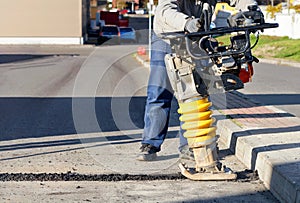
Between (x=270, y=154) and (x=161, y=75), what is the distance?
1256 mm

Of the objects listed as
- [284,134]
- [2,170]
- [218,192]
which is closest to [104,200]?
[218,192]

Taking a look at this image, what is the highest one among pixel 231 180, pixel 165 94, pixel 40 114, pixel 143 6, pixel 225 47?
pixel 225 47

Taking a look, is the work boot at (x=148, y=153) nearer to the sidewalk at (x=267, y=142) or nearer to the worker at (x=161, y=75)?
the worker at (x=161, y=75)

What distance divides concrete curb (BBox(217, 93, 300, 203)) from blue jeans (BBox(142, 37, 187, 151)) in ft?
2.21

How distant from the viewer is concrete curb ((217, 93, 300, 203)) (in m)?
4.95

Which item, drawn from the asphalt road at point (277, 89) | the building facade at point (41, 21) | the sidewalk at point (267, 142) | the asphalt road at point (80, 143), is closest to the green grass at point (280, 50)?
the asphalt road at point (277, 89)

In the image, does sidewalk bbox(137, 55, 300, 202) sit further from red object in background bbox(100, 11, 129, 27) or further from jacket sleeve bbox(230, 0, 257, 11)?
red object in background bbox(100, 11, 129, 27)

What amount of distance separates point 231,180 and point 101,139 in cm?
242

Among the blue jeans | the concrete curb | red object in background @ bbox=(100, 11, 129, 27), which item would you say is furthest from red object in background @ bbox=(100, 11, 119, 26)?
the blue jeans

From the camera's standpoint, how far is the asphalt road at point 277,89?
1200 cm

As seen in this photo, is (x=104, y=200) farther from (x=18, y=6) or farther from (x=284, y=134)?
(x=18, y=6)

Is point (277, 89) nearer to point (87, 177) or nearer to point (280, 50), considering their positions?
point (87, 177)

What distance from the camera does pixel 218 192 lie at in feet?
16.9

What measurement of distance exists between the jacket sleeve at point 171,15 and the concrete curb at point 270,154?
1.43 m
